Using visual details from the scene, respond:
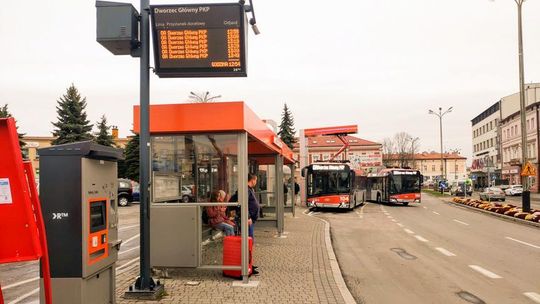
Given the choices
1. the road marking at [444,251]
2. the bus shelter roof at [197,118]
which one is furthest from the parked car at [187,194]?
the road marking at [444,251]

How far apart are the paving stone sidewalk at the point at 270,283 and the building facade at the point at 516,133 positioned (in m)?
63.4

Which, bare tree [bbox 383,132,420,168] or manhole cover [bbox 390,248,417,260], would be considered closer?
manhole cover [bbox 390,248,417,260]

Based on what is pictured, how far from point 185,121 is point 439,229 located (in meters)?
13.5

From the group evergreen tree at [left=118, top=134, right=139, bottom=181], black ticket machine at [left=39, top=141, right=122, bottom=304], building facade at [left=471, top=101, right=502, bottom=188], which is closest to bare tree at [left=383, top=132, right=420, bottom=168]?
building facade at [left=471, top=101, right=502, bottom=188]

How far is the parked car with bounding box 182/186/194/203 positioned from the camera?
10.1 metres

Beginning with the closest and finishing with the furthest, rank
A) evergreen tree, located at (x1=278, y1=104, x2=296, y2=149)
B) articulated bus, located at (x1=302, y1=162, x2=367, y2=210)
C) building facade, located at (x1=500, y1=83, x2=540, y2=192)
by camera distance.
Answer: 1. articulated bus, located at (x1=302, y1=162, x2=367, y2=210)
2. building facade, located at (x1=500, y1=83, x2=540, y2=192)
3. evergreen tree, located at (x1=278, y1=104, x2=296, y2=149)

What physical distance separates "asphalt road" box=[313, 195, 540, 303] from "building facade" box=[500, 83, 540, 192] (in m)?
53.7

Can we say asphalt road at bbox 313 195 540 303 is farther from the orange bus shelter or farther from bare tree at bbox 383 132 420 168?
bare tree at bbox 383 132 420 168

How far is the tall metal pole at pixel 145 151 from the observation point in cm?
704

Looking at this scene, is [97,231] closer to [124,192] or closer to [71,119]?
[124,192]

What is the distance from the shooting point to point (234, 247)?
852 cm

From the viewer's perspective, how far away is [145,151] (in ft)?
23.3

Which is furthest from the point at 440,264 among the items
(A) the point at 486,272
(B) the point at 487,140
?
(B) the point at 487,140

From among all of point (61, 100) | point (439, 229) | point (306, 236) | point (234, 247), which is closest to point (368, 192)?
point (439, 229)
